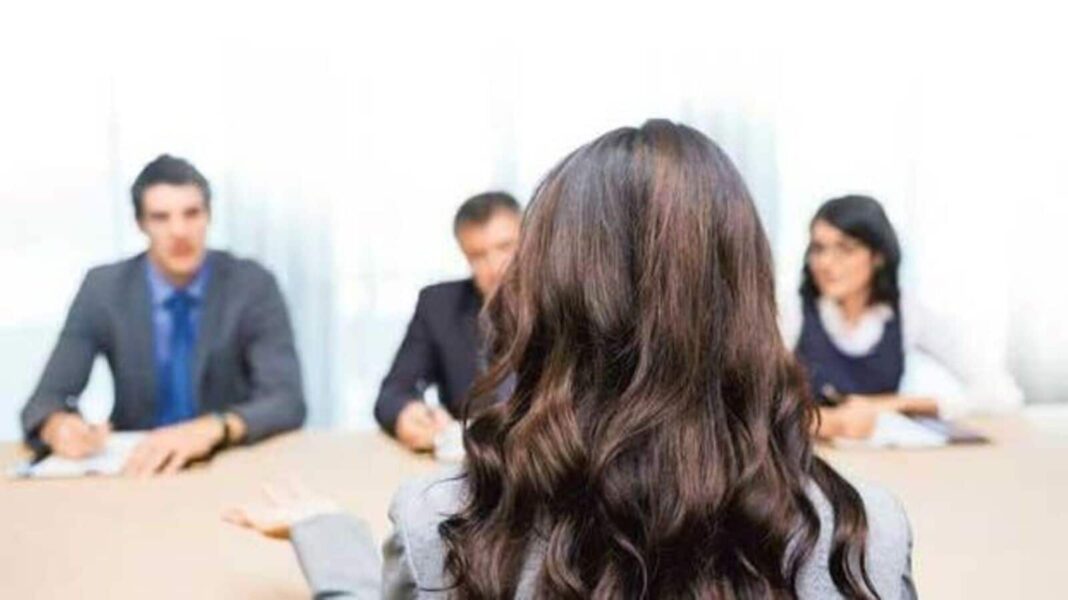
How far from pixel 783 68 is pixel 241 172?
168 centimetres

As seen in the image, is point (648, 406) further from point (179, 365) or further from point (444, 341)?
point (179, 365)

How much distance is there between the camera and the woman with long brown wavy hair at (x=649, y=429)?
949mm

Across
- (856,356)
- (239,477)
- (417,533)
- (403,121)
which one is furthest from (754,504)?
(403,121)

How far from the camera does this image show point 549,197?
3.19 ft

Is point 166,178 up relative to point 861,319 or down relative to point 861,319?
up

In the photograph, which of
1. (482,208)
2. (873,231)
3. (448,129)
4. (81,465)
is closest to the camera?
(81,465)

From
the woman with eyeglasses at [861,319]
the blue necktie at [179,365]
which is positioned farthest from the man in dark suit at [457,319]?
the woman with eyeglasses at [861,319]

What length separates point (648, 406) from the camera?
3.14 feet

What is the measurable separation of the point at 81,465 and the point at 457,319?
38.5 inches

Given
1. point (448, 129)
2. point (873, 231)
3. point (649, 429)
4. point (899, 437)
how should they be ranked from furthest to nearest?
1. point (448, 129)
2. point (873, 231)
3. point (899, 437)
4. point (649, 429)

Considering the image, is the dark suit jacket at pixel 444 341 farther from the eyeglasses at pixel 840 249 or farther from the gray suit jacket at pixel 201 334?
the eyeglasses at pixel 840 249

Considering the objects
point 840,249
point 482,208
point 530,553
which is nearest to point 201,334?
point 482,208

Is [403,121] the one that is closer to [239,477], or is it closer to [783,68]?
[783,68]

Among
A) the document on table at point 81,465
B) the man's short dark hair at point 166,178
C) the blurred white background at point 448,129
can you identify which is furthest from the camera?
the blurred white background at point 448,129
